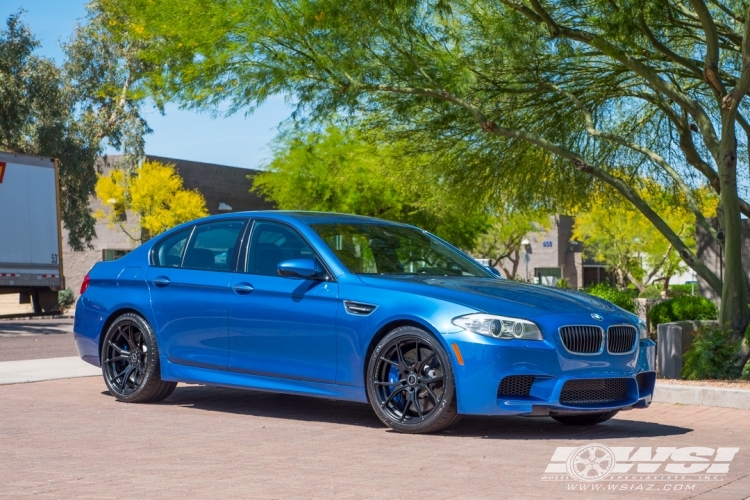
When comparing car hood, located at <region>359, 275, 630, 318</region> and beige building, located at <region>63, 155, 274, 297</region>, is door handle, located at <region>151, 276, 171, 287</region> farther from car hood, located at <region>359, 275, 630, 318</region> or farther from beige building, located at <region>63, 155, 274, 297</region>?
beige building, located at <region>63, 155, 274, 297</region>

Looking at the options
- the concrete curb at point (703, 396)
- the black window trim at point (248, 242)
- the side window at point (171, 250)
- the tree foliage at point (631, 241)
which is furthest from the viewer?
the tree foliage at point (631, 241)

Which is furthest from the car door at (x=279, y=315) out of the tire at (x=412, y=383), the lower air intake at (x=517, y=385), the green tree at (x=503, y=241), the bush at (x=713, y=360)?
the green tree at (x=503, y=241)

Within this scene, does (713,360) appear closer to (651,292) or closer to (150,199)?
(150,199)

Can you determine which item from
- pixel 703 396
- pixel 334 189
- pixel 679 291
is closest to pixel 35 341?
pixel 703 396

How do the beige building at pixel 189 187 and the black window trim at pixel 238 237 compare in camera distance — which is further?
the beige building at pixel 189 187

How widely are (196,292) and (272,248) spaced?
0.76m

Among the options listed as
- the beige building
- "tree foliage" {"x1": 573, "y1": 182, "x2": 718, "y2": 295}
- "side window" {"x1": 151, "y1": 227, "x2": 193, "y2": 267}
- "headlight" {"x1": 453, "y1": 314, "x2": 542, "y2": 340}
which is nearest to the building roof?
the beige building

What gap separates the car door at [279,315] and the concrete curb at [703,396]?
12.1 feet

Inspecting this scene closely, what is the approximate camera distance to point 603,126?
17031 mm

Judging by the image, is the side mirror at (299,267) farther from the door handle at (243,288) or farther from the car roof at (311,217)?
the car roof at (311,217)

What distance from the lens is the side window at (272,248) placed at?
27.9 ft

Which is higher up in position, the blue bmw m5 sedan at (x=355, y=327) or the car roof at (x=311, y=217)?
the car roof at (x=311, y=217)

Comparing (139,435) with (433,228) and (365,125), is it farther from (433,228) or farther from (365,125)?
(433,228)

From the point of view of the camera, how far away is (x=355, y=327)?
25.8ft
